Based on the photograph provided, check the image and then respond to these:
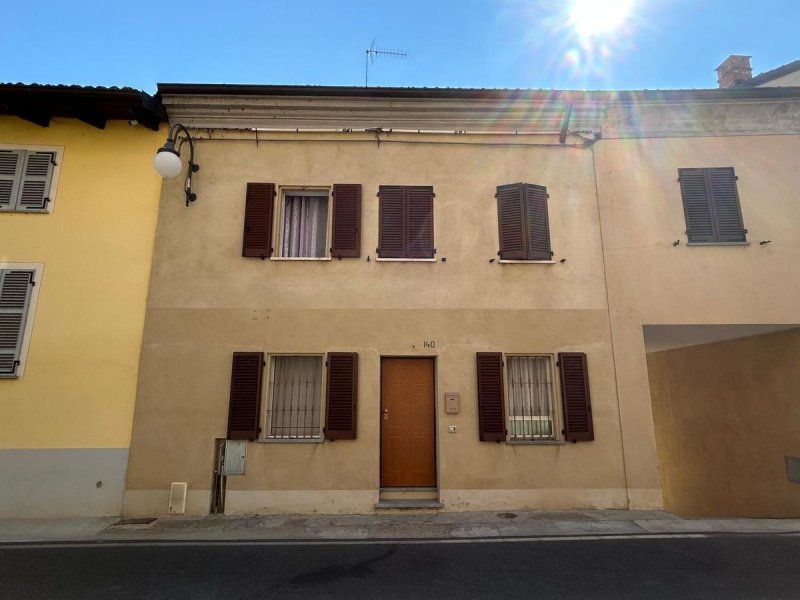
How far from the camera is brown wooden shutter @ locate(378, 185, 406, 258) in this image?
7.90m

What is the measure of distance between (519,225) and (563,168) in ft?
4.95

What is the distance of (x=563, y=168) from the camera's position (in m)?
8.34

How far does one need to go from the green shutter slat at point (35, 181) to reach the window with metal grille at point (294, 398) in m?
5.00

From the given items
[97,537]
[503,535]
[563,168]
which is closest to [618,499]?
[503,535]

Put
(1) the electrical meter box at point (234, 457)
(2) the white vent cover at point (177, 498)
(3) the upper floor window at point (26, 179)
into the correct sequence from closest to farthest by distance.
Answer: (2) the white vent cover at point (177, 498) → (1) the electrical meter box at point (234, 457) → (3) the upper floor window at point (26, 179)

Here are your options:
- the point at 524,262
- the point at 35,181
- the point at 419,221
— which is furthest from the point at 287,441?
the point at 35,181

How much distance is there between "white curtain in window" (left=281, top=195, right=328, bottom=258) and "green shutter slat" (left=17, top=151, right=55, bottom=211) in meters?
4.15

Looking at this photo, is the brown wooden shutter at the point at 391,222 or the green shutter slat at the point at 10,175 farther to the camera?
the brown wooden shutter at the point at 391,222

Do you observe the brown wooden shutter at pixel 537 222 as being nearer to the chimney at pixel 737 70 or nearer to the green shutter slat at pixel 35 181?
the chimney at pixel 737 70

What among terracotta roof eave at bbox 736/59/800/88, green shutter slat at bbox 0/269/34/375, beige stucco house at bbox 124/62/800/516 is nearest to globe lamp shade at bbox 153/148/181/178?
beige stucco house at bbox 124/62/800/516

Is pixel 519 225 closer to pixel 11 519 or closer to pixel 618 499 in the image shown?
pixel 618 499

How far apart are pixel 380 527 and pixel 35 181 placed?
27.3 ft

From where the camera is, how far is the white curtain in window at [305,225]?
8.06m

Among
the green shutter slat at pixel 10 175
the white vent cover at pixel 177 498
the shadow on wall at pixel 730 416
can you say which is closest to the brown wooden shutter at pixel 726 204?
the shadow on wall at pixel 730 416
